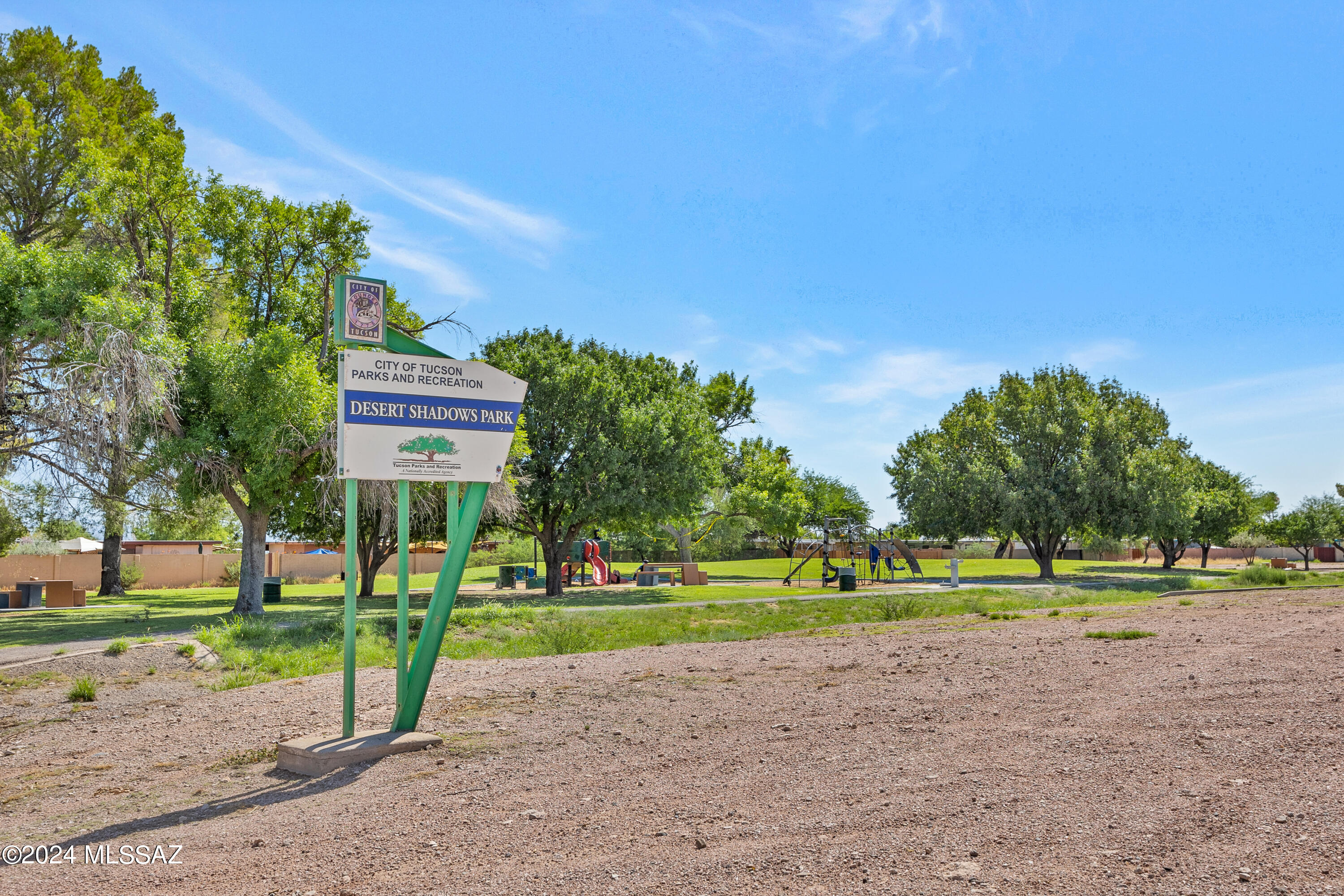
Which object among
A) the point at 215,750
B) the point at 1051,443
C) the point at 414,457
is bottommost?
the point at 215,750

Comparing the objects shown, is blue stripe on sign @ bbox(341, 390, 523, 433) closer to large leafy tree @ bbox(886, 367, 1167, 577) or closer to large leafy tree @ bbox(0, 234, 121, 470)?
large leafy tree @ bbox(0, 234, 121, 470)

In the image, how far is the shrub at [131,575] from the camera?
39.9 meters

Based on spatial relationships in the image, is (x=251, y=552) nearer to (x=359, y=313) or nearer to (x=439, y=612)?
(x=439, y=612)

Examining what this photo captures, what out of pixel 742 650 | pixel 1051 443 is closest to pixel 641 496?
pixel 742 650

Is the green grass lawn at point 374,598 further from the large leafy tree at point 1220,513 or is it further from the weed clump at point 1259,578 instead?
the large leafy tree at point 1220,513

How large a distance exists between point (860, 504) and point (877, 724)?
75.4 metres

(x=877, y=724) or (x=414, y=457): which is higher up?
(x=414, y=457)

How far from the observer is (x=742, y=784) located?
5.54 metres

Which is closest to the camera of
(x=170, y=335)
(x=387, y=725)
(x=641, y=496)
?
(x=387, y=725)

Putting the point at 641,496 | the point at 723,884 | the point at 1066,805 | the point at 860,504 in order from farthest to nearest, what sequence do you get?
the point at 860,504, the point at 641,496, the point at 1066,805, the point at 723,884

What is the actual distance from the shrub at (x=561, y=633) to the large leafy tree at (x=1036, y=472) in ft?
80.9

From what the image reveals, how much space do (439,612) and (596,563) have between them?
29360mm

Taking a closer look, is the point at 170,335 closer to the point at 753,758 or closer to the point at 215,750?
the point at 215,750

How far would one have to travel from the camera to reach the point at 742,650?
1268cm
